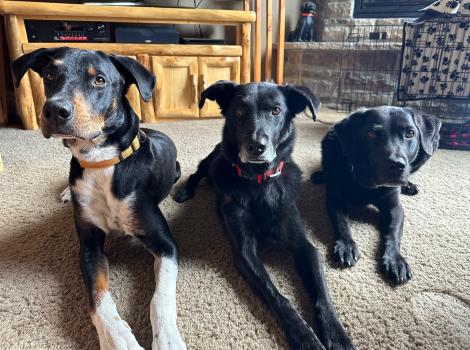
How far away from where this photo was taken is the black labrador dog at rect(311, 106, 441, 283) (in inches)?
52.6

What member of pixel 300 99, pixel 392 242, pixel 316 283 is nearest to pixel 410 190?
pixel 392 242

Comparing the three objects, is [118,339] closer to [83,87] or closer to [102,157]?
[102,157]

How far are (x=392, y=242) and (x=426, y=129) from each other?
602 mm

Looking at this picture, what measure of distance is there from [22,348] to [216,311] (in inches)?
20.9

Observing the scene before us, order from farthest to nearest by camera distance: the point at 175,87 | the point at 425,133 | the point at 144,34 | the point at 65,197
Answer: the point at 175,87, the point at 144,34, the point at 65,197, the point at 425,133

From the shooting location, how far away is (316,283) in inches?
41.9

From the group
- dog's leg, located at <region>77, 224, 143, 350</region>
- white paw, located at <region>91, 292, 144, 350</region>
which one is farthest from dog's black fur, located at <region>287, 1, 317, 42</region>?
white paw, located at <region>91, 292, 144, 350</region>

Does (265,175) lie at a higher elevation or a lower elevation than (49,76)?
lower

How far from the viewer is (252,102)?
130cm

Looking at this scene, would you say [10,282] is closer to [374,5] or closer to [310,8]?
[310,8]

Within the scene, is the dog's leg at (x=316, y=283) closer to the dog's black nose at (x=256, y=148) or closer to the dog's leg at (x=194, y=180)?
the dog's black nose at (x=256, y=148)

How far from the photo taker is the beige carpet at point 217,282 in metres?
0.94

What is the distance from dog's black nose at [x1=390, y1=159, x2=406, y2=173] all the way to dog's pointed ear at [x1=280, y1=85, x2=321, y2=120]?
367 millimetres

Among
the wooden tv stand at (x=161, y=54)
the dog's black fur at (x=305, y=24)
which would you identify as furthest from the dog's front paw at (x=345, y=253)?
the dog's black fur at (x=305, y=24)
